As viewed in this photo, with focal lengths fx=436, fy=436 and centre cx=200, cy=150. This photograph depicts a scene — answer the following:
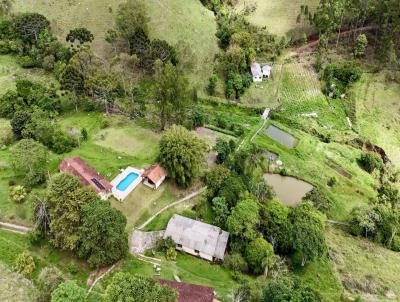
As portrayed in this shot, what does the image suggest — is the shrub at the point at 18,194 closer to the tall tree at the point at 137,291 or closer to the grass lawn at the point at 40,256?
the grass lawn at the point at 40,256

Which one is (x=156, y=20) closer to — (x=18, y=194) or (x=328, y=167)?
(x=328, y=167)

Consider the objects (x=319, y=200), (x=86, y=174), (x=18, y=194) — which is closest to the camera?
(x=18, y=194)

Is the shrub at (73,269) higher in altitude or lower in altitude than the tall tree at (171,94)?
lower

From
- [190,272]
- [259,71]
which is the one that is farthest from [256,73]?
[190,272]

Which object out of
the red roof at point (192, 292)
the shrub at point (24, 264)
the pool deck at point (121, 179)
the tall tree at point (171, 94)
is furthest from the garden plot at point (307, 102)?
the shrub at point (24, 264)

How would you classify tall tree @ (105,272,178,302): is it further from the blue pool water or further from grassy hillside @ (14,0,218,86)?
grassy hillside @ (14,0,218,86)

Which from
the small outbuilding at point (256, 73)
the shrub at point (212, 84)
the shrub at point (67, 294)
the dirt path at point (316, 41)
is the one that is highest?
the dirt path at point (316, 41)
